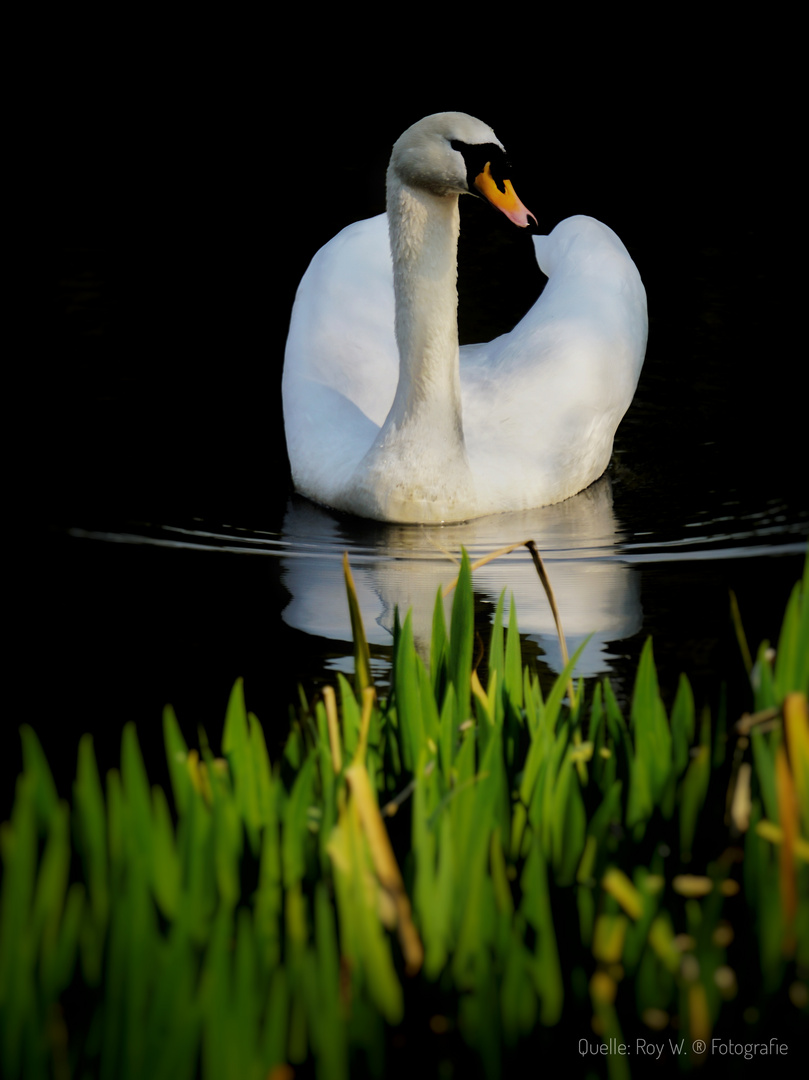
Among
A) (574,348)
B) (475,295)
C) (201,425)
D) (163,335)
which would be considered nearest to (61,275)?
(163,335)

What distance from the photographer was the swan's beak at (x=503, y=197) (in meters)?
4.36

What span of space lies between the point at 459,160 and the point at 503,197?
0.62ft

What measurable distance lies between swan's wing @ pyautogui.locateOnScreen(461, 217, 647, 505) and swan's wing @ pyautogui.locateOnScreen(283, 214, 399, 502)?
351mm

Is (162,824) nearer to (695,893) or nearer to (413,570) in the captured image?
(695,893)

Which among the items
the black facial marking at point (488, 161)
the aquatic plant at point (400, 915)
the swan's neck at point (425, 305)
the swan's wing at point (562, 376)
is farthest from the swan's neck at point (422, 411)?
the aquatic plant at point (400, 915)

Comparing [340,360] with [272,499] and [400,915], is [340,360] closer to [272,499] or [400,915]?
[272,499]

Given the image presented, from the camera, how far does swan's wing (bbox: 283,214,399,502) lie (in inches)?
206

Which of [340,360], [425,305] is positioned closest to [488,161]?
[425,305]

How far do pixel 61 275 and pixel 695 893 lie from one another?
747 cm

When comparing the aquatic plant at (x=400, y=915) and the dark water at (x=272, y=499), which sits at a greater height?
the dark water at (x=272, y=499)

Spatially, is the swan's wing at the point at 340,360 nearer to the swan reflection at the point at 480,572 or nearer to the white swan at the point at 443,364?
the white swan at the point at 443,364

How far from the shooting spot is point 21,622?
4.00 m

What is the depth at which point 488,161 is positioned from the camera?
4422 millimetres

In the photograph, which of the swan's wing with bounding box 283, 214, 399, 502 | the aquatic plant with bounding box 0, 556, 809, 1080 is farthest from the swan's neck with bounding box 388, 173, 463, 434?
the aquatic plant with bounding box 0, 556, 809, 1080
